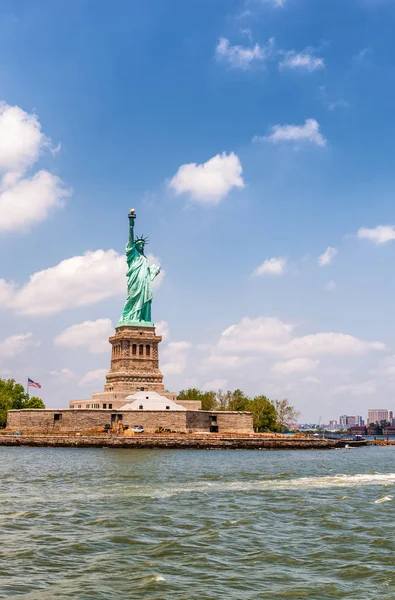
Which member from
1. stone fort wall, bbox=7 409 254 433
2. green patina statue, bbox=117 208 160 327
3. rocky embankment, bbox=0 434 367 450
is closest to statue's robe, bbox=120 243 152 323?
green patina statue, bbox=117 208 160 327

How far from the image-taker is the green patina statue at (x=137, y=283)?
108000mm

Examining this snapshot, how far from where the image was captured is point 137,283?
110312 mm

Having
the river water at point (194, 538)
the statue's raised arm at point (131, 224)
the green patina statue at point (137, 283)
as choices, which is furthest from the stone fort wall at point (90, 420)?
the river water at point (194, 538)

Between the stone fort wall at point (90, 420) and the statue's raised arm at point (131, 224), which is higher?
the statue's raised arm at point (131, 224)

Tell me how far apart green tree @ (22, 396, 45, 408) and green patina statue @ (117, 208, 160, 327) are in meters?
23.3

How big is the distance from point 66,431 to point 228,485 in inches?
2129

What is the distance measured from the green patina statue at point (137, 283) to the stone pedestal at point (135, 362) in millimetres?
2115

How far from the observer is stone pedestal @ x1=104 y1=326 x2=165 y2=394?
333 ft

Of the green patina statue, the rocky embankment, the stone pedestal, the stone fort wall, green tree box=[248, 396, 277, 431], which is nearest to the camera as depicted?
the rocky embankment

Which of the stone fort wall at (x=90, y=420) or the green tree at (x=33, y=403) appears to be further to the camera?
the green tree at (x=33, y=403)

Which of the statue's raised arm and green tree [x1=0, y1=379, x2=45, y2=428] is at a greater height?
the statue's raised arm

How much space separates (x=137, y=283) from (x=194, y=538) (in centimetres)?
8720

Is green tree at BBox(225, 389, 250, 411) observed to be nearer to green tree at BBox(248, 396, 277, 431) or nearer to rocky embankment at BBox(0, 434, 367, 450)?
green tree at BBox(248, 396, 277, 431)

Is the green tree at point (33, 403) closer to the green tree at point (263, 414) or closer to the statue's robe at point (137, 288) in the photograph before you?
the statue's robe at point (137, 288)
